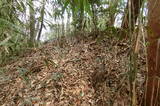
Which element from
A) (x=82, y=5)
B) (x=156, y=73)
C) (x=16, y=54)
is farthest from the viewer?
(x=16, y=54)

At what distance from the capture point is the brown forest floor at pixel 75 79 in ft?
7.89

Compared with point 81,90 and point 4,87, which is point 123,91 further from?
point 4,87

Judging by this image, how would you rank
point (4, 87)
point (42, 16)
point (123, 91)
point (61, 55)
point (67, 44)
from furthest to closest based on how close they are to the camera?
point (42, 16)
point (67, 44)
point (61, 55)
point (4, 87)
point (123, 91)

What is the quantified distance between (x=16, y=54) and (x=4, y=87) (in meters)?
1.51

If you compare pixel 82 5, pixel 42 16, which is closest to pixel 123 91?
pixel 82 5

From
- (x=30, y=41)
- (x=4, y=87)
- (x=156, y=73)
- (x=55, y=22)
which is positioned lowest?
(x=4, y=87)

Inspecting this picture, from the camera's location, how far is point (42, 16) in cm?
478

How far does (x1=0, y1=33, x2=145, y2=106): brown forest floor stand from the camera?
94.6 inches

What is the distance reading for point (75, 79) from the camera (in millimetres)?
2779

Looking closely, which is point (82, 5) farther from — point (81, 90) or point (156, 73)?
point (81, 90)

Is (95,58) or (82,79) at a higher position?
(95,58)

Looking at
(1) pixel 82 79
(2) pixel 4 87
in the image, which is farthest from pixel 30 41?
(1) pixel 82 79

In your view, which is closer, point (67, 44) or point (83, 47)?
point (83, 47)

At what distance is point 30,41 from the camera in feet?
15.9
